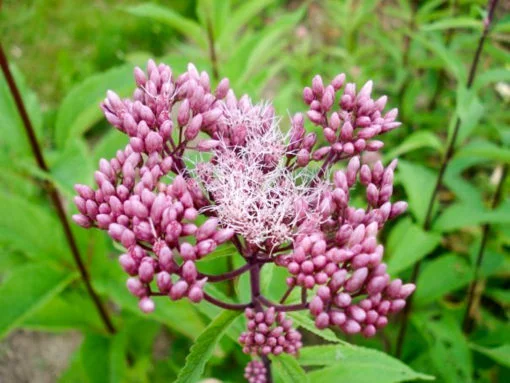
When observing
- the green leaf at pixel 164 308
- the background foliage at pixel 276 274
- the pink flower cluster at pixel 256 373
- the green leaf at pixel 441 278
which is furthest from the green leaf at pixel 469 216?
the pink flower cluster at pixel 256 373

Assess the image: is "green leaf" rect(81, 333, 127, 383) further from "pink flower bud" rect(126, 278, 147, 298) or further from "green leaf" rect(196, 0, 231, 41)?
"green leaf" rect(196, 0, 231, 41)

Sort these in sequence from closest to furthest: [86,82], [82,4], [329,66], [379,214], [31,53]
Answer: [379,214] < [86,82] < [329,66] < [31,53] < [82,4]

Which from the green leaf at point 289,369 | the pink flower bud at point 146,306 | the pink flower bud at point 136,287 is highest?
the pink flower bud at point 136,287

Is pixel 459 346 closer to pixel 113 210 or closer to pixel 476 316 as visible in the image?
pixel 476 316

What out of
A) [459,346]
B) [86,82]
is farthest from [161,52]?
[459,346]

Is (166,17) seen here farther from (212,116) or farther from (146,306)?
(146,306)

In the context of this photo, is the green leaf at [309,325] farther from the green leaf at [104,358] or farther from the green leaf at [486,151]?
the green leaf at [104,358]

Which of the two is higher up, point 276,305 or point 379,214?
point 379,214

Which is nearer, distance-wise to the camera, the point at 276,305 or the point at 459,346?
the point at 276,305
